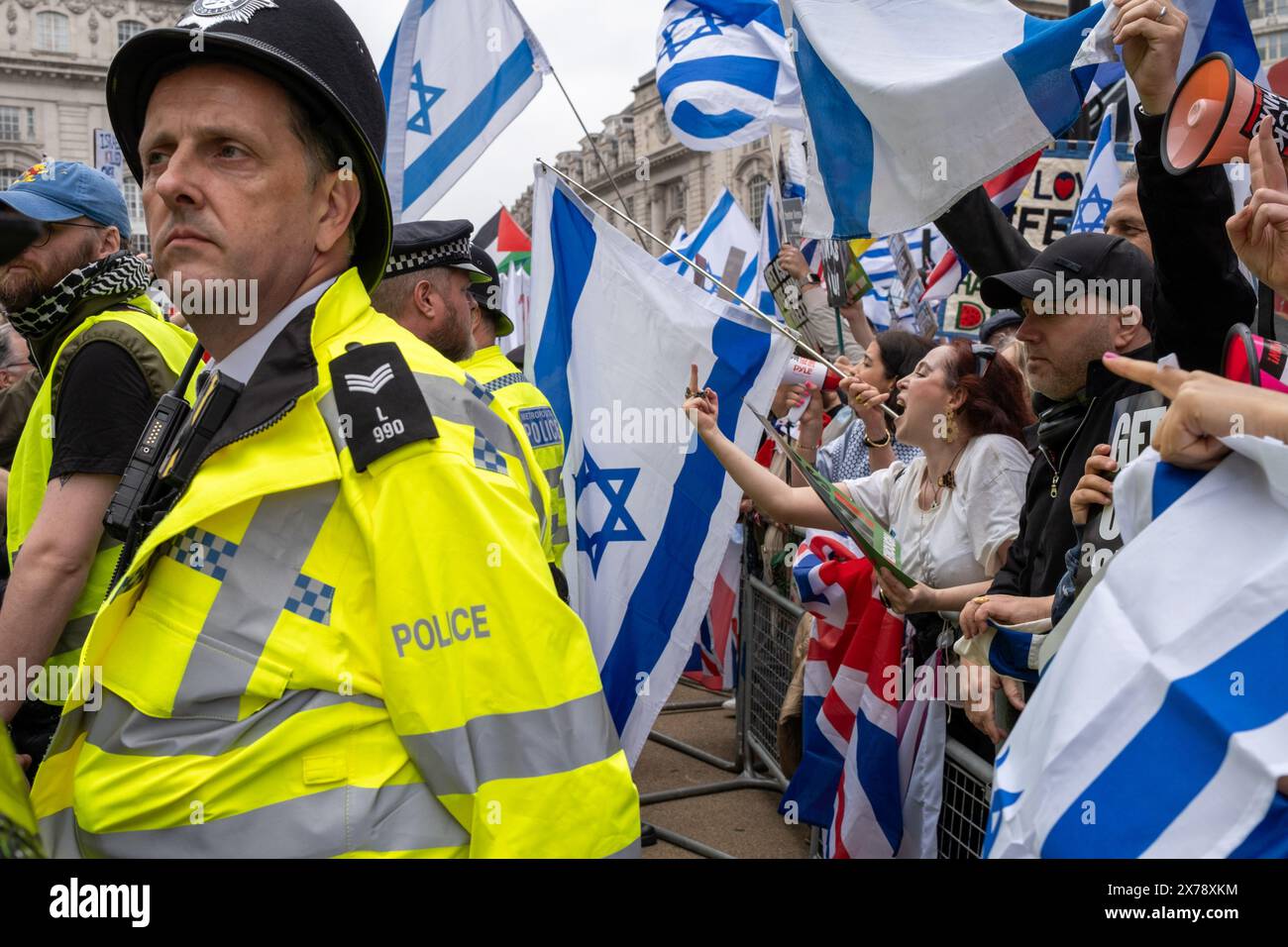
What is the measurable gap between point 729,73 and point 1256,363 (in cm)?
531

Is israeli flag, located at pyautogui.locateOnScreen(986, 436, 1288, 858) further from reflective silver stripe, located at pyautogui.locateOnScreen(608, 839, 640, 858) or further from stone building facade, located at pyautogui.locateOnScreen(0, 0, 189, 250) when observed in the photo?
stone building facade, located at pyautogui.locateOnScreen(0, 0, 189, 250)

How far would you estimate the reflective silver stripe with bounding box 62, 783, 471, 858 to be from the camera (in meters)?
1.38

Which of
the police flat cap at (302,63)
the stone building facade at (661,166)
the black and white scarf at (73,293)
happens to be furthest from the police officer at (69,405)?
the stone building facade at (661,166)

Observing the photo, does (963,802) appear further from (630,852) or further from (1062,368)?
(630,852)

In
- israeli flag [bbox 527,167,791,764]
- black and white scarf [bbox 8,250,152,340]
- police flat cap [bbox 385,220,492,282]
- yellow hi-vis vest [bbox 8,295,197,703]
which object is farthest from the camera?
israeli flag [bbox 527,167,791,764]

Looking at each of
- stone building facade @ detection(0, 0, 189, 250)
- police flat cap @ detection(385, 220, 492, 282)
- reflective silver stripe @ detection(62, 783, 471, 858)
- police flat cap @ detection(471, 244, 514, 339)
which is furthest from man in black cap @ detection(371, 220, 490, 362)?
stone building facade @ detection(0, 0, 189, 250)

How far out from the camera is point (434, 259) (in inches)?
150

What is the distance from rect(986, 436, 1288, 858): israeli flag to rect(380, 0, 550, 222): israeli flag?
14.3 feet

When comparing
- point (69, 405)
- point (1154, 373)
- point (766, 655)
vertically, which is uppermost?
point (69, 405)

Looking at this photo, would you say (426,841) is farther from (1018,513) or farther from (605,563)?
(605,563)

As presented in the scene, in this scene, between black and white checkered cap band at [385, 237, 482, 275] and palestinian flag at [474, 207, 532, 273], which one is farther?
palestinian flag at [474, 207, 532, 273]

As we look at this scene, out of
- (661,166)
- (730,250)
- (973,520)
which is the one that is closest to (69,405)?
(973,520)

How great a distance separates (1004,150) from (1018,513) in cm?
112

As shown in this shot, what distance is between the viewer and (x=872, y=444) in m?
4.82
